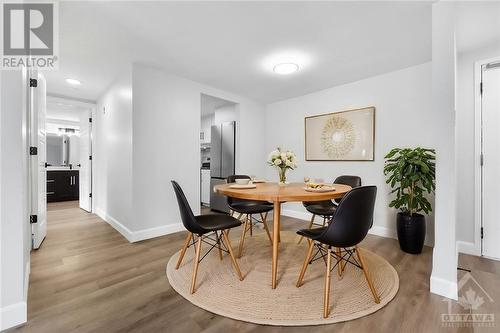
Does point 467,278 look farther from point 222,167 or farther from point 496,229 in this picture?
point 222,167

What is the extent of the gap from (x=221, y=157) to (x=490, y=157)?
13.6ft

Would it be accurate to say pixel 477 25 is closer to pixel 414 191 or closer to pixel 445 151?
pixel 445 151

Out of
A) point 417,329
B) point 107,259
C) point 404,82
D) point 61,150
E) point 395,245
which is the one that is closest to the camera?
point 417,329

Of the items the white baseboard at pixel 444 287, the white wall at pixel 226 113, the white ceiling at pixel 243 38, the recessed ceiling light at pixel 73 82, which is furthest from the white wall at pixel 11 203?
the white wall at pixel 226 113

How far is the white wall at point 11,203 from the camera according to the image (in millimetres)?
1335

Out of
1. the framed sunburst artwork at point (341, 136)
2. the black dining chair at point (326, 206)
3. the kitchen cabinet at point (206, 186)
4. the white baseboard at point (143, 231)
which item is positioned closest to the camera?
the black dining chair at point (326, 206)

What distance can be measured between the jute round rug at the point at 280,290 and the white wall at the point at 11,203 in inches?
38.8

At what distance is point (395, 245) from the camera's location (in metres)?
2.77

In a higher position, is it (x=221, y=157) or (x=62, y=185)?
(x=221, y=157)

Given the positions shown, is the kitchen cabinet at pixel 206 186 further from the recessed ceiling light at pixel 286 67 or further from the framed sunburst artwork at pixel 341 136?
the recessed ceiling light at pixel 286 67

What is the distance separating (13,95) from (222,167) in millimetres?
3558

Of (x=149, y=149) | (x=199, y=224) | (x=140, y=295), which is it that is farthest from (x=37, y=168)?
(x=199, y=224)

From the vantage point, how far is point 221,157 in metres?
4.81

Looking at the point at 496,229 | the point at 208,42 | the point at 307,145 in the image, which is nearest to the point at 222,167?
the point at 307,145
